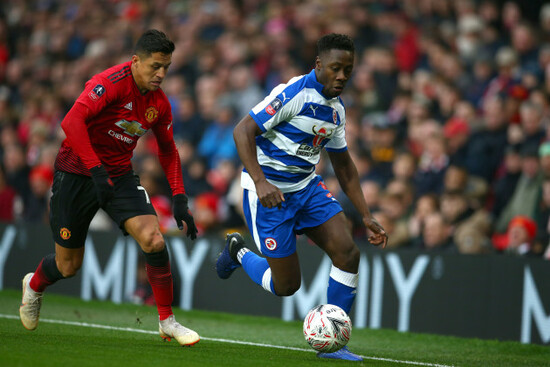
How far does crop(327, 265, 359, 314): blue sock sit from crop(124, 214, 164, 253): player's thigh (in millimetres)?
1398

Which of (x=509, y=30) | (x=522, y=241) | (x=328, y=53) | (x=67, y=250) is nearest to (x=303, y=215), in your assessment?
(x=328, y=53)

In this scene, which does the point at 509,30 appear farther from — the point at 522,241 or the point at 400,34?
the point at 522,241

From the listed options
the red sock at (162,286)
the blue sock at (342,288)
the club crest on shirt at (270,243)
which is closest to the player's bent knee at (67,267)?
the red sock at (162,286)

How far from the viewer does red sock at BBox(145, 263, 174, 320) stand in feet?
22.7

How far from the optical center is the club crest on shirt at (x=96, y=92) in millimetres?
6609

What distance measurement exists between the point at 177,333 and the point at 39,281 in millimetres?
1366

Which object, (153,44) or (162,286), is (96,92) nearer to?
(153,44)

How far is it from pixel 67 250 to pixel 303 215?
198 centimetres

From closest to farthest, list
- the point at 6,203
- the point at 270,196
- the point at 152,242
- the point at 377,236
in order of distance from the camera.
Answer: the point at 270,196, the point at 152,242, the point at 377,236, the point at 6,203

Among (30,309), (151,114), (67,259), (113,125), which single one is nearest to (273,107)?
(151,114)

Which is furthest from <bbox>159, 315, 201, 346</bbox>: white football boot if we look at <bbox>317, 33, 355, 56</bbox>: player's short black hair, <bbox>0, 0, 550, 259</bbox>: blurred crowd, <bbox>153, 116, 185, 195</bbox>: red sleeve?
<bbox>0, 0, 550, 259</bbox>: blurred crowd

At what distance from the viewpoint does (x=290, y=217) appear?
6895 mm

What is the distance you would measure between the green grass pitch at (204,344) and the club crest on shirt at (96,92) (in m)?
1.93

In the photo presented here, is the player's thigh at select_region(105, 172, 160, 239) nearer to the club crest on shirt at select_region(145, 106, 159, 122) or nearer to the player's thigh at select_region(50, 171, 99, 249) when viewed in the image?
the player's thigh at select_region(50, 171, 99, 249)
